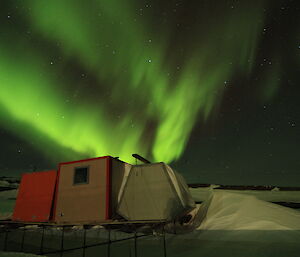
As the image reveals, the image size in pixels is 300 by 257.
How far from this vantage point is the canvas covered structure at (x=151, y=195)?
13945 mm

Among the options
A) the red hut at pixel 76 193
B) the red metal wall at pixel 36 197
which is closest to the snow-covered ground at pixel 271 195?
the red hut at pixel 76 193

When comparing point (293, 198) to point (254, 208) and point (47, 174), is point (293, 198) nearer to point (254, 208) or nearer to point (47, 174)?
point (254, 208)

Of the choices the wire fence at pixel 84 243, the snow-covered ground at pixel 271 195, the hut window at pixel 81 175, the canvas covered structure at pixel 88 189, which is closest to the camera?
the wire fence at pixel 84 243

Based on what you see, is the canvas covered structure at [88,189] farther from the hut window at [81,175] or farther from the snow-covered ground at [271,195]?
the snow-covered ground at [271,195]

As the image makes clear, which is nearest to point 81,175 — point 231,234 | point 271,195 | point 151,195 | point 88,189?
point 88,189

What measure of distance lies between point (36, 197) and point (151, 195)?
7184 mm

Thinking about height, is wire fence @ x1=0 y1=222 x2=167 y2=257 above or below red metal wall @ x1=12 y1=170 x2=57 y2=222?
below

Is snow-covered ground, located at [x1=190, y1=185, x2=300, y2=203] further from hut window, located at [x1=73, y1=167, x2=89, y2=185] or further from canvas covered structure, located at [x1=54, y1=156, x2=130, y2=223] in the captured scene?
hut window, located at [x1=73, y1=167, x2=89, y2=185]

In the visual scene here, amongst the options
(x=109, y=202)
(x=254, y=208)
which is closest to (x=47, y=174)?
(x=109, y=202)

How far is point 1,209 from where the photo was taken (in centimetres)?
2898

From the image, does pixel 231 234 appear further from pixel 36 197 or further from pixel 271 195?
pixel 271 195

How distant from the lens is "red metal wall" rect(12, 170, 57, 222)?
15.0 meters

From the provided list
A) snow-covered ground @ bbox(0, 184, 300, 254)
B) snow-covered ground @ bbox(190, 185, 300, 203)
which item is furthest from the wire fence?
snow-covered ground @ bbox(190, 185, 300, 203)

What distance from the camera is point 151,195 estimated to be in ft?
47.3
